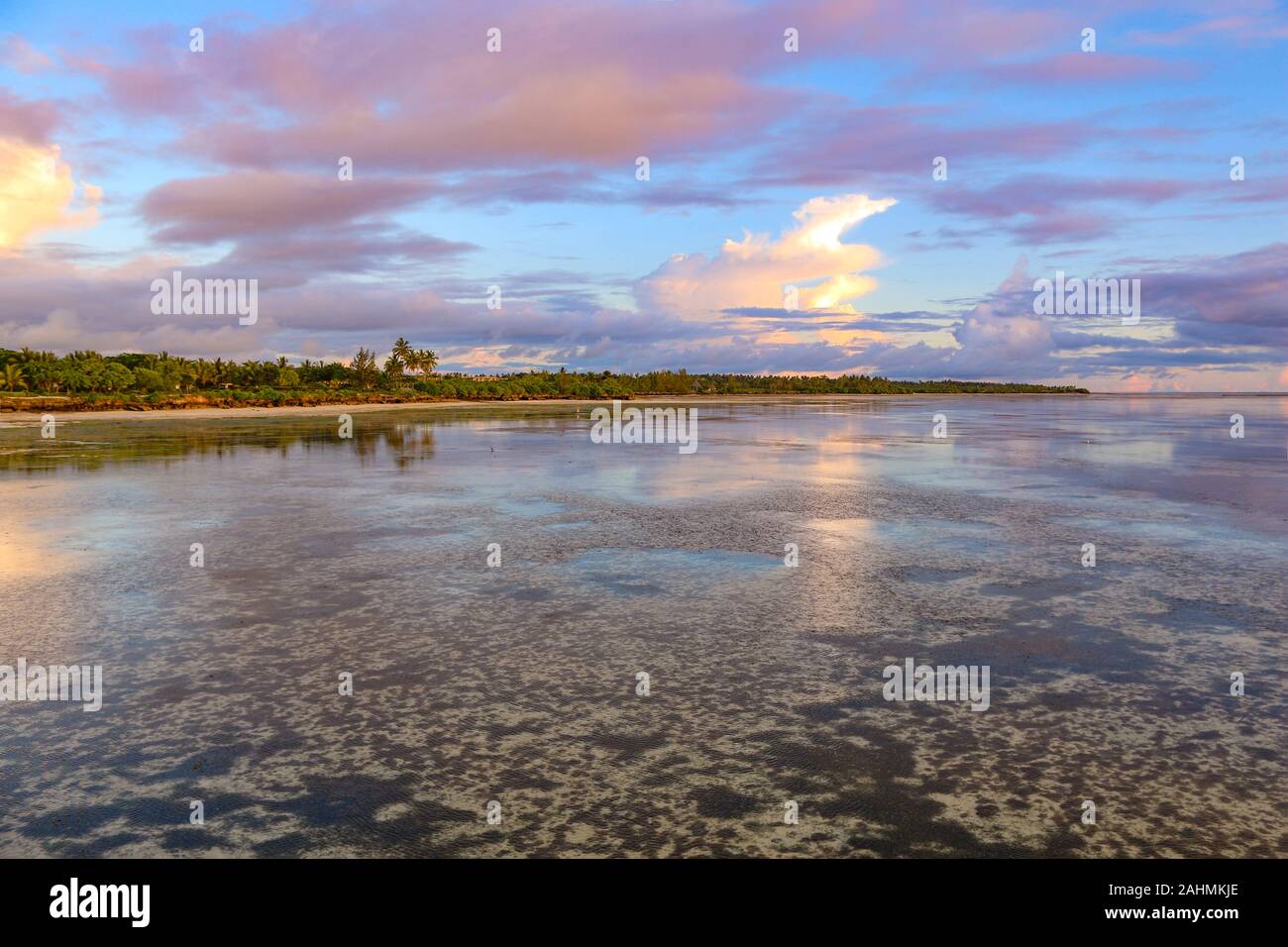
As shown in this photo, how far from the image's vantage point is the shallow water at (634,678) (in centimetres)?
493

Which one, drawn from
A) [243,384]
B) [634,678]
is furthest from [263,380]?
[634,678]

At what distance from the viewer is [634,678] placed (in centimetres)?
738

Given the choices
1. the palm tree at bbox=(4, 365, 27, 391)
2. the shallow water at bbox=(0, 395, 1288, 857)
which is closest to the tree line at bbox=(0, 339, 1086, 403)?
the palm tree at bbox=(4, 365, 27, 391)

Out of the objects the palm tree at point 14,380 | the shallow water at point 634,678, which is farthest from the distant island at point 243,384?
the shallow water at point 634,678

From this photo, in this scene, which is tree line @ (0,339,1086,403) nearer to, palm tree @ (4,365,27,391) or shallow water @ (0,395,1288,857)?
palm tree @ (4,365,27,391)

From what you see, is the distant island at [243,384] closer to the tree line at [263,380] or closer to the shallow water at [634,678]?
the tree line at [263,380]

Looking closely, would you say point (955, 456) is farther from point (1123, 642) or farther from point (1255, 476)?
point (1123, 642)

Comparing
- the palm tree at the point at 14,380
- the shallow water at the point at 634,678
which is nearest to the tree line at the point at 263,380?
the palm tree at the point at 14,380

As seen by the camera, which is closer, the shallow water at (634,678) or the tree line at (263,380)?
the shallow water at (634,678)

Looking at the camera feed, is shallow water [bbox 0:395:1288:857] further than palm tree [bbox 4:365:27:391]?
No

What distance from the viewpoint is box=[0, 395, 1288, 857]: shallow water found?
4934 millimetres

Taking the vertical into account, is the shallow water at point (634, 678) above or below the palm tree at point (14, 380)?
below
